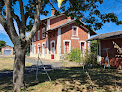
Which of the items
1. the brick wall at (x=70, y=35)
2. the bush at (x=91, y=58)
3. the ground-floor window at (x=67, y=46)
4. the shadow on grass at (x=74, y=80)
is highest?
the brick wall at (x=70, y=35)

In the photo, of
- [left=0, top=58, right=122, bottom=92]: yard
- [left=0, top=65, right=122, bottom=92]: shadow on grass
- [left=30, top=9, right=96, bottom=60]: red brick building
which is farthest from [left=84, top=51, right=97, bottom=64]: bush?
[left=30, top=9, right=96, bottom=60]: red brick building

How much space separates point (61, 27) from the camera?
20141mm

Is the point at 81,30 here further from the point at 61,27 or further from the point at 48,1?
the point at 48,1

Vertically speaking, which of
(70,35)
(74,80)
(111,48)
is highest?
(70,35)

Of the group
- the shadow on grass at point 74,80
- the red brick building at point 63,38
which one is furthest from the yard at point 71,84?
the red brick building at point 63,38

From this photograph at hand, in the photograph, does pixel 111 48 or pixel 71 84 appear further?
pixel 111 48

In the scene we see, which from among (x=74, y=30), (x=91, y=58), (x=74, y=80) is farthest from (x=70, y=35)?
(x=74, y=80)

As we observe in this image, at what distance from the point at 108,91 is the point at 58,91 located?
1910 mm

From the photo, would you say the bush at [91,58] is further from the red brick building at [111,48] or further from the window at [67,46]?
the window at [67,46]

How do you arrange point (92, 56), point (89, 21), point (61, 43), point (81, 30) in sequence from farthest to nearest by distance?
point (81, 30) < point (61, 43) < point (92, 56) < point (89, 21)

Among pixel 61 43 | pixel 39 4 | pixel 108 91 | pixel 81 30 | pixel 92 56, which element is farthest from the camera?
pixel 81 30

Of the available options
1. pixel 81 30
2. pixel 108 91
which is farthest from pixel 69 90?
pixel 81 30

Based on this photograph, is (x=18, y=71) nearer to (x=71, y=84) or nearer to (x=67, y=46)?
(x=71, y=84)

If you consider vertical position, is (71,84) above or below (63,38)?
below
